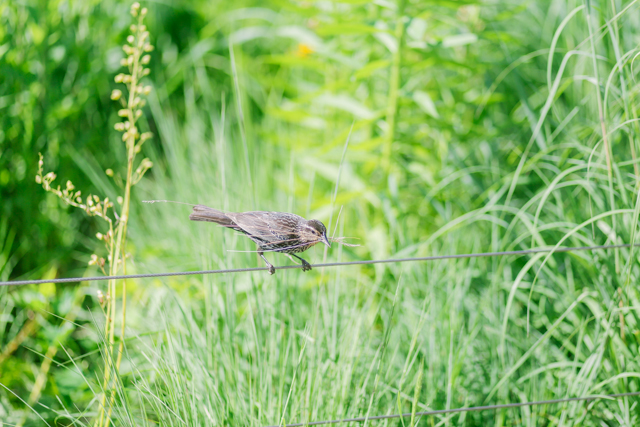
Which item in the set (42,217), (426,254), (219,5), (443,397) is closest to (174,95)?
(219,5)

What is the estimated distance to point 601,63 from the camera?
2.47 m

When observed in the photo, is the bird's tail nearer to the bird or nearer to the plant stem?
the bird

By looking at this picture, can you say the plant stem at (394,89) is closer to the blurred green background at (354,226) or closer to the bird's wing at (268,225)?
the blurred green background at (354,226)

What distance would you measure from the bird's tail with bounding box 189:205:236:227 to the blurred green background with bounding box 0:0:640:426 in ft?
0.85

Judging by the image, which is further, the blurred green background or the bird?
the blurred green background

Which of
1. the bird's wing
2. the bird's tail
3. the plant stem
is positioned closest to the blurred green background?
the plant stem

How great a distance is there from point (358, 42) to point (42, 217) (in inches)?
70.5

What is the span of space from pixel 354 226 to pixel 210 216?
4.48ft

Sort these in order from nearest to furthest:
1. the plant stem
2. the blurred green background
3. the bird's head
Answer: the bird's head < the blurred green background < the plant stem

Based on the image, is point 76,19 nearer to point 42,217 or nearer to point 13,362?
point 42,217

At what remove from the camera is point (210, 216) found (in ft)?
4.68

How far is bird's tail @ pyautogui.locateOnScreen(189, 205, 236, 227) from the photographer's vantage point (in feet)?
4.66

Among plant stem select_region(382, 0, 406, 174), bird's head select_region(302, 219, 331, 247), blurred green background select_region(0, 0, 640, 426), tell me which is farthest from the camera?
plant stem select_region(382, 0, 406, 174)

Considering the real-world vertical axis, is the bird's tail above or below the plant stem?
below
